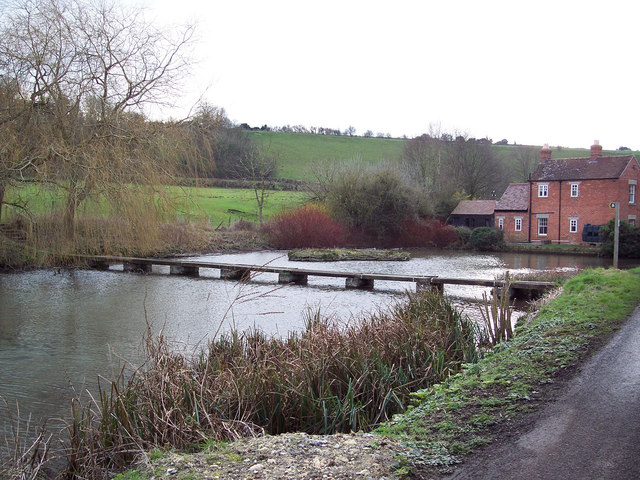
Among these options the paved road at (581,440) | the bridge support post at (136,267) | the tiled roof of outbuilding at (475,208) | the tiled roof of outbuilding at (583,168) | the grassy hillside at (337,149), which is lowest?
the bridge support post at (136,267)

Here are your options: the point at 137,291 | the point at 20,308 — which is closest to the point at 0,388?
the point at 20,308

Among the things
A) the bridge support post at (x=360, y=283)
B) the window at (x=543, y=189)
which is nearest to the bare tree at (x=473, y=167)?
the window at (x=543, y=189)

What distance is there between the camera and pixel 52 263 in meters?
18.0

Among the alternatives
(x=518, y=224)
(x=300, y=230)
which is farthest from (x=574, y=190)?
(x=300, y=230)

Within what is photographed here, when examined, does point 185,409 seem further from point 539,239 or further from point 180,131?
point 539,239

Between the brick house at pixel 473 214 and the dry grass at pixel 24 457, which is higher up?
the brick house at pixel 473 214

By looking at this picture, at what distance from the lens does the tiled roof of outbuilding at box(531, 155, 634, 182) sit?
38219 mm

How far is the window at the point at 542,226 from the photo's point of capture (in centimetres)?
4103

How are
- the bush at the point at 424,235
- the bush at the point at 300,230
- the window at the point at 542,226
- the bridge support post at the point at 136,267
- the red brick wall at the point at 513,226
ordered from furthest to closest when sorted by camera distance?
the red brick wall at the point at 513,226, the bush at the point at 424,235, the window at the point at 542,226, the bush at the point at 300,230, the bridge support post at the point at 136,267

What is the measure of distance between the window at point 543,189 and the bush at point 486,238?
4.78 meters

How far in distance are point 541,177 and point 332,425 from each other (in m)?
40.1

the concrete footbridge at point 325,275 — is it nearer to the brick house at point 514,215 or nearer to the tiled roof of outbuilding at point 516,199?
the brick house at point 514,215

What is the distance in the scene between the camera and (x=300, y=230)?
37125mm

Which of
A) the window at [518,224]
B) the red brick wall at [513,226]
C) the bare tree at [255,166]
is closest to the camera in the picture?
the red brick wall at [513,226]
